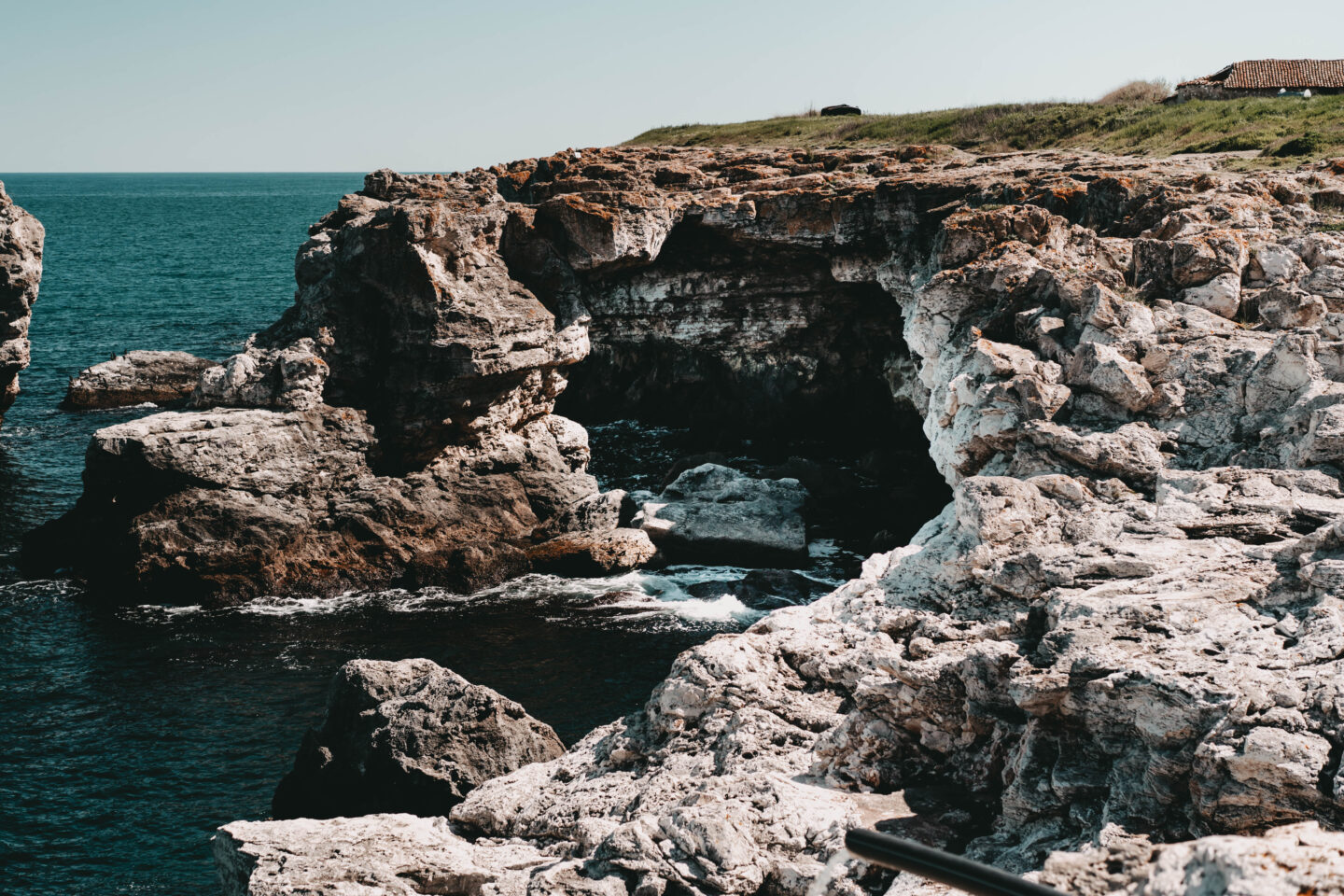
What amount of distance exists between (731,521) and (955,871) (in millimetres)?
33821

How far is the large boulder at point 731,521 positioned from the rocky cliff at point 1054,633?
9.69 metres

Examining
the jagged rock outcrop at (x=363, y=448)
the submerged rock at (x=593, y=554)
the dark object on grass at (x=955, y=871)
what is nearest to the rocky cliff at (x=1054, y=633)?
the dark object on grass at (x=955, y=871)

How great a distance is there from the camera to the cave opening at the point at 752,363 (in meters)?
47.2

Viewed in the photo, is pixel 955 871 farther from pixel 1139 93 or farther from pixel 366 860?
pixel 1139 93

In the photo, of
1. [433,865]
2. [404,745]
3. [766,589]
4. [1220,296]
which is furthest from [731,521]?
[433,865]

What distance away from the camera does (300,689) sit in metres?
28.8

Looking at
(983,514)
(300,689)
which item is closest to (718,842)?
(983,514)

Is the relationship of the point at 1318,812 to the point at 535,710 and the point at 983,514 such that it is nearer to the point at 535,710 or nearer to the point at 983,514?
the point at 983,514

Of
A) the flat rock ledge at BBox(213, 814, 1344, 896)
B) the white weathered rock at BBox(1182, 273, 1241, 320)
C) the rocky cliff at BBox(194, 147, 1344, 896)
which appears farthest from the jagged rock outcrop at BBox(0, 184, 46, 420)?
the white weathered rock at BBox(1182, 273, 1241, 320)

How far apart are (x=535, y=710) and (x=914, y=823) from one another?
54.9ft

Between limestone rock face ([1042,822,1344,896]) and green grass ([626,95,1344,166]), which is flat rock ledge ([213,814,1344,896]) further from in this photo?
green grass ([626,95,1344,166])

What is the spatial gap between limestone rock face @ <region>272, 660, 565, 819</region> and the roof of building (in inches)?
2221

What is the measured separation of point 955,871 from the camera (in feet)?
15.5

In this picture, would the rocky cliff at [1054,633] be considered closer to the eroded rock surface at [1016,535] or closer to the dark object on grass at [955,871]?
the eroded rock surface at [1016,535]
